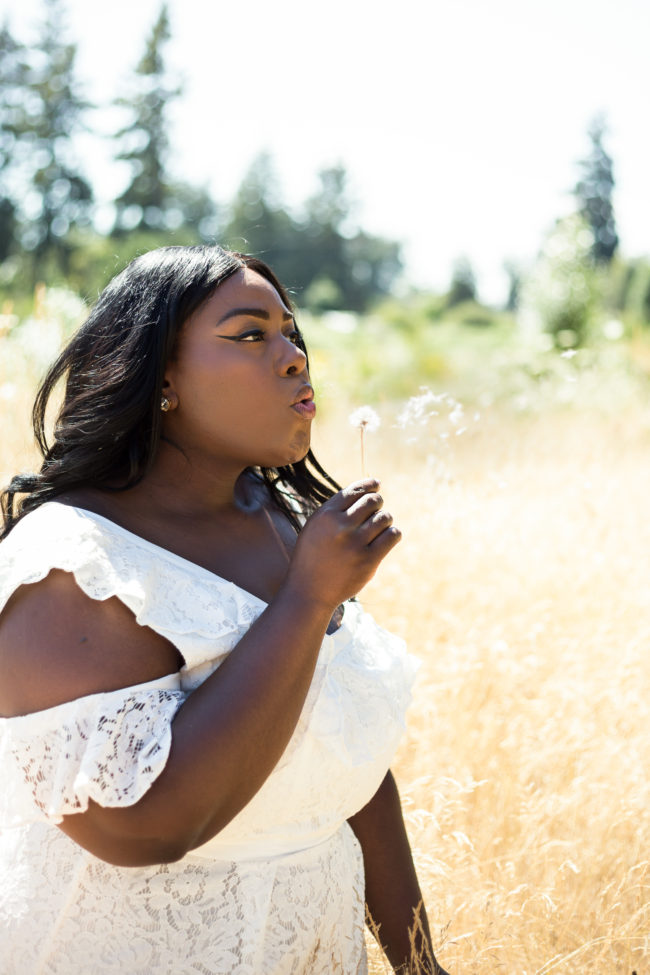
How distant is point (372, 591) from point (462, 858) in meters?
1.26

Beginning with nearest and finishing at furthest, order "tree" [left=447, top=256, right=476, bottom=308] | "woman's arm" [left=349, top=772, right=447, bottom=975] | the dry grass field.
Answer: "woman's arm" [left=349, top=772, right=447, bottom=975] → the dry grass field → "tree" [left=447, top=256, right=476, bottom=308]

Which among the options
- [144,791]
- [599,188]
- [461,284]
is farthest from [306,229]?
[144,791]

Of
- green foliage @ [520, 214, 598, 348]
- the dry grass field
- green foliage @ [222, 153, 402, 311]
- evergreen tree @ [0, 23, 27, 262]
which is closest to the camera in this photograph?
the dry grass field

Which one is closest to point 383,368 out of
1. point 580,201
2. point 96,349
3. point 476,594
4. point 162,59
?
point 476,594

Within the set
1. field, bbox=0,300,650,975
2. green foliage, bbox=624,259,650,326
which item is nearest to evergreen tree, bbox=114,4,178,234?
green foliage, bbox=624,259,650,326

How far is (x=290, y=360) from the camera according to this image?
136 cm

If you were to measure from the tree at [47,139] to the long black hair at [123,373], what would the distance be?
110 feet

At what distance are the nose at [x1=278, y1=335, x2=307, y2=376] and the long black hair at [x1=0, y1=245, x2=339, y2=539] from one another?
16 centimetres

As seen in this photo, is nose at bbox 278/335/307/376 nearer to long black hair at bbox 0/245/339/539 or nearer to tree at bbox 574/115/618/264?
long black hair at bbox 0/245/339/539

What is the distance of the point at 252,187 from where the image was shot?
50031 mm

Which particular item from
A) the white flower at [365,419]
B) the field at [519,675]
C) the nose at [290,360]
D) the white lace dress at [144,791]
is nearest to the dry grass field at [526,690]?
the field at [519,675]

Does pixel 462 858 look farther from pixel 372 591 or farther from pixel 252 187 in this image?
pixel 252 187

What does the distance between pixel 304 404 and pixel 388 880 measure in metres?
0.94

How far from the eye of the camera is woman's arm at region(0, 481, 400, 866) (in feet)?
3.43
